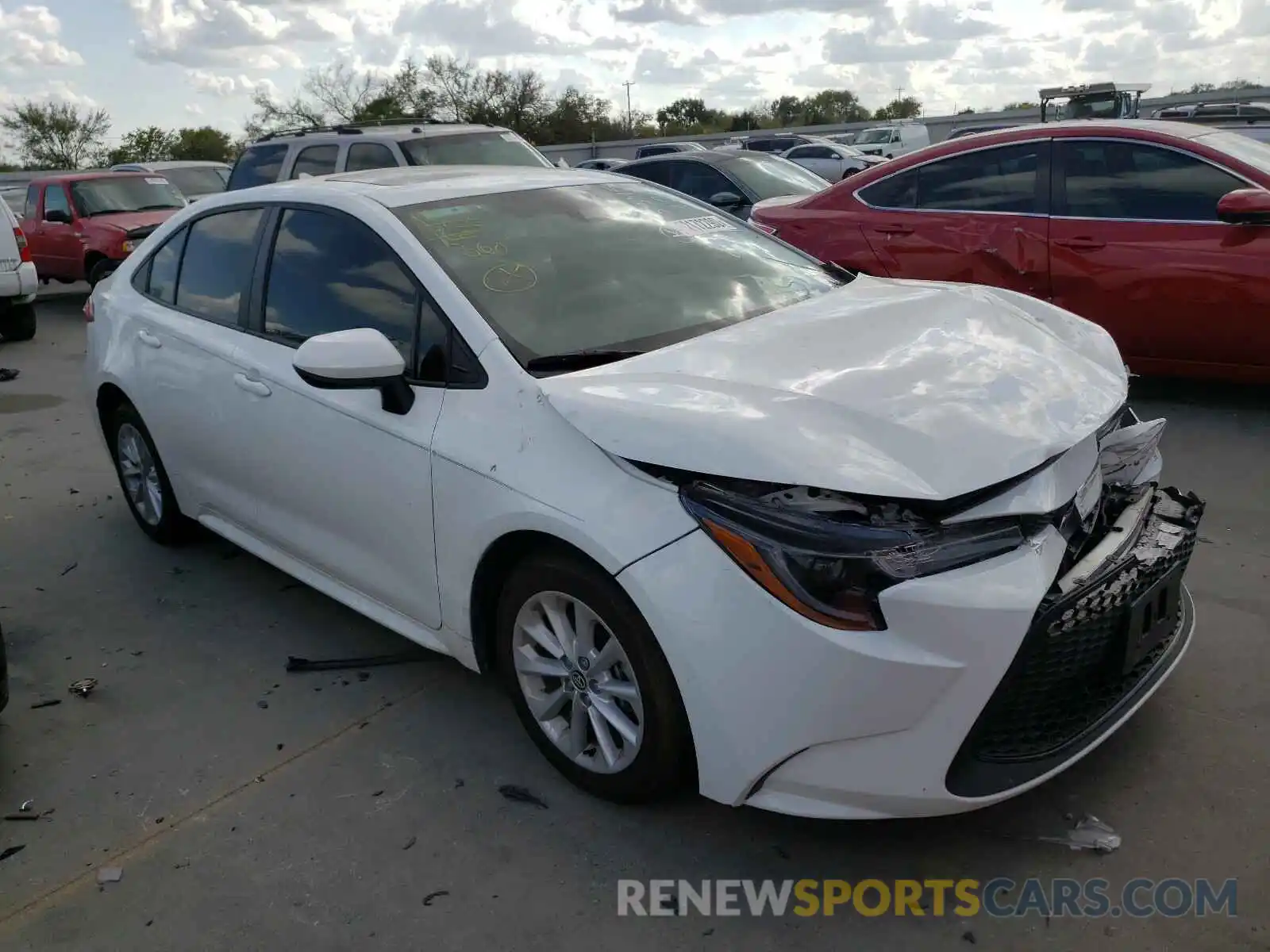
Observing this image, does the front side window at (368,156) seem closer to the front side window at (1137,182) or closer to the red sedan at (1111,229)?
the red sedan at (1111,229)

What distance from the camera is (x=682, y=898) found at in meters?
2.62

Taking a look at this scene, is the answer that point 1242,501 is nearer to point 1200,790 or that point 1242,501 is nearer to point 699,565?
point 1200,790

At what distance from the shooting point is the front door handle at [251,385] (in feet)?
12.5

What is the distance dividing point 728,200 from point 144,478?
20.1 ft

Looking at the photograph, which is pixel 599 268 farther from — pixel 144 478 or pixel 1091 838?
pixel 144 478

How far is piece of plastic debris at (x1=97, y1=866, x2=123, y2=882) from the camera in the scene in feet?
9.28

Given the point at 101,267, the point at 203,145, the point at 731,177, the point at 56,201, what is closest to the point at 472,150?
the point at 731,177

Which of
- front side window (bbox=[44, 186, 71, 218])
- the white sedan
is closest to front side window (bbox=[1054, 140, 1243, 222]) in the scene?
the white sedan

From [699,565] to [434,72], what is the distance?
2426 inches

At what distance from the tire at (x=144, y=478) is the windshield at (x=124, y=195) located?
9793 mm

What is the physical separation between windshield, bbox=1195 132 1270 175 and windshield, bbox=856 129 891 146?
1136 inches

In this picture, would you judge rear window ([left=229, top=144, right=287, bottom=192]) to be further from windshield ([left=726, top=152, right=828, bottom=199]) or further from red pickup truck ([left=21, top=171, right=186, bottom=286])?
windshield ([left=726, top=152, right=828, bottom=199])

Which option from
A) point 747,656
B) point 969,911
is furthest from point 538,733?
point 969,911

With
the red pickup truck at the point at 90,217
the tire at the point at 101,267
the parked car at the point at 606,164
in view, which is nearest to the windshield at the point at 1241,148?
the parked car at the point at 606,164
